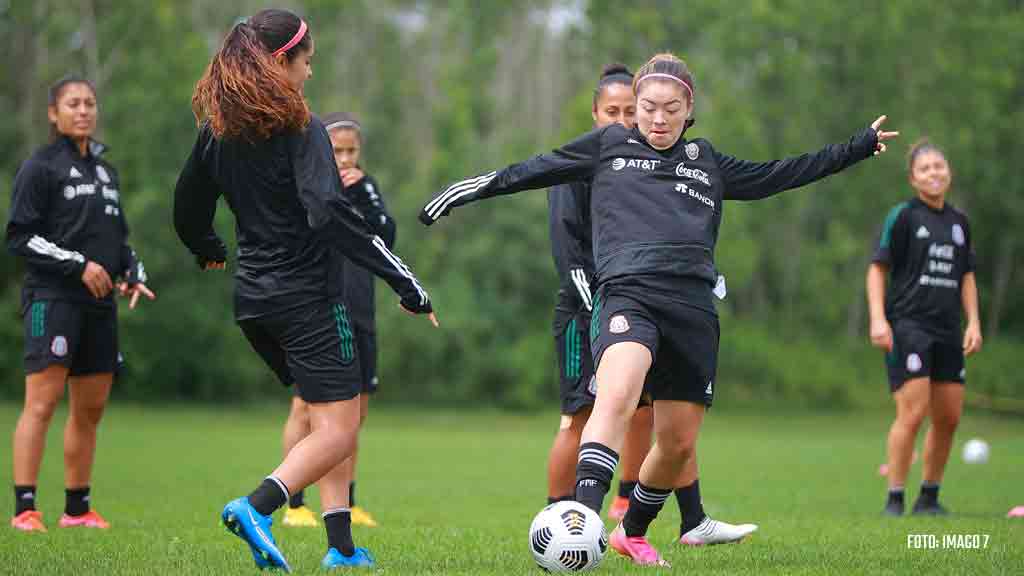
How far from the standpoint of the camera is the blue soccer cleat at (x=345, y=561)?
5.79 meters

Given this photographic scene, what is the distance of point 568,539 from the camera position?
5.37 meters

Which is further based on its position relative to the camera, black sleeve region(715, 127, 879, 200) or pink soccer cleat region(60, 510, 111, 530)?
pink soccer cleat region(60, 510, 111, 530)

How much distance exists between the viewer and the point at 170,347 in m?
30.3

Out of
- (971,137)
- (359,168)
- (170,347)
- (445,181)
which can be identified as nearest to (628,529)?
(359,168)

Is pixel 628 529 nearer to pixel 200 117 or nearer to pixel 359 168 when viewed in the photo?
pixel 200 117

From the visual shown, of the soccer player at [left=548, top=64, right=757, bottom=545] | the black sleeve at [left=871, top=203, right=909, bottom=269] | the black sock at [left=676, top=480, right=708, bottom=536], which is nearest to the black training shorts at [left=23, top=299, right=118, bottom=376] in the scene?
the soccer player at [left=548, top=64, right=757, bottom=545]

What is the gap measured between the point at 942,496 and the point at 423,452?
345 inches

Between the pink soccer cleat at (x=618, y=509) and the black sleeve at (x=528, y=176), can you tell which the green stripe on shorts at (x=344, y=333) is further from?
the pink soccer cleat at (x=618, y=509)

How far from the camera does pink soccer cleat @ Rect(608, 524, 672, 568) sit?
6.16 metres

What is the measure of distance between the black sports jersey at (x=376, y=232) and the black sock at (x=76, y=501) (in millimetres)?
2012

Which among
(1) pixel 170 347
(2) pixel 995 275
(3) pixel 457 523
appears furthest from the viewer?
(2) pixel 995 275

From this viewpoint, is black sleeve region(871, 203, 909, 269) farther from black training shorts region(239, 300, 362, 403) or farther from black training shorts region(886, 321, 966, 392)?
black training shorts region(239, 300, 362, 403)

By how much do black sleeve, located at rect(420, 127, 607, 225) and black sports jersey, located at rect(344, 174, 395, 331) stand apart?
266cm

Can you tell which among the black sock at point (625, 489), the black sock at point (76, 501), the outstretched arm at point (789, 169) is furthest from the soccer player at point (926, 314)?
the black sock at point (76, 501)
